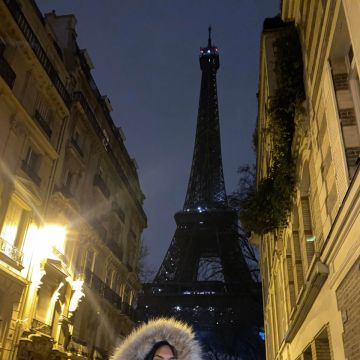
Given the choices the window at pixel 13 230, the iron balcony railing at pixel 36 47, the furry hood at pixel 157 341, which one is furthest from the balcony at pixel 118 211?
the furry hood at pixel 157 341

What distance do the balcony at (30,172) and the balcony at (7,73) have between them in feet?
11.2

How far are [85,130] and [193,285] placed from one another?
2139 centimetres

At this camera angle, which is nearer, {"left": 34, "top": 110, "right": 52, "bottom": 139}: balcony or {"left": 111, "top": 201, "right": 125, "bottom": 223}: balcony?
{"left": 34, "top": 110, "right": 52, "bottom": 139}: balcony

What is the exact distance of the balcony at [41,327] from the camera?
18497mm

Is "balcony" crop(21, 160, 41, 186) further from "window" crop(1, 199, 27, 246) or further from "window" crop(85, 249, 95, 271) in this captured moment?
"window" crop(85, 249, 95, 271)

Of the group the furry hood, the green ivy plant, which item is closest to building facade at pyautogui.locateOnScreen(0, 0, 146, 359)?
the green ivy plant

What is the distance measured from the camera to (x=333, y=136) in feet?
23.1

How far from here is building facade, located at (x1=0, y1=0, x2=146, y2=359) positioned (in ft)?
57.3

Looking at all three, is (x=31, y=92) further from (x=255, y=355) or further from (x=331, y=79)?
(x=255, y=355)

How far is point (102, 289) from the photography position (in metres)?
27.4

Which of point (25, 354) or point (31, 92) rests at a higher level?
point (31, 92)

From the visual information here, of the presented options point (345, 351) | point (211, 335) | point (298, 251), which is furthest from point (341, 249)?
point (211, 335)

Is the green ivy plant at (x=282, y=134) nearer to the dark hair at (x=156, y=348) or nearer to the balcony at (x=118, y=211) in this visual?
the dark hair at (x=156, y=348)

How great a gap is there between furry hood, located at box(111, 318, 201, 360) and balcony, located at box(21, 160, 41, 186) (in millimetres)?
15994
